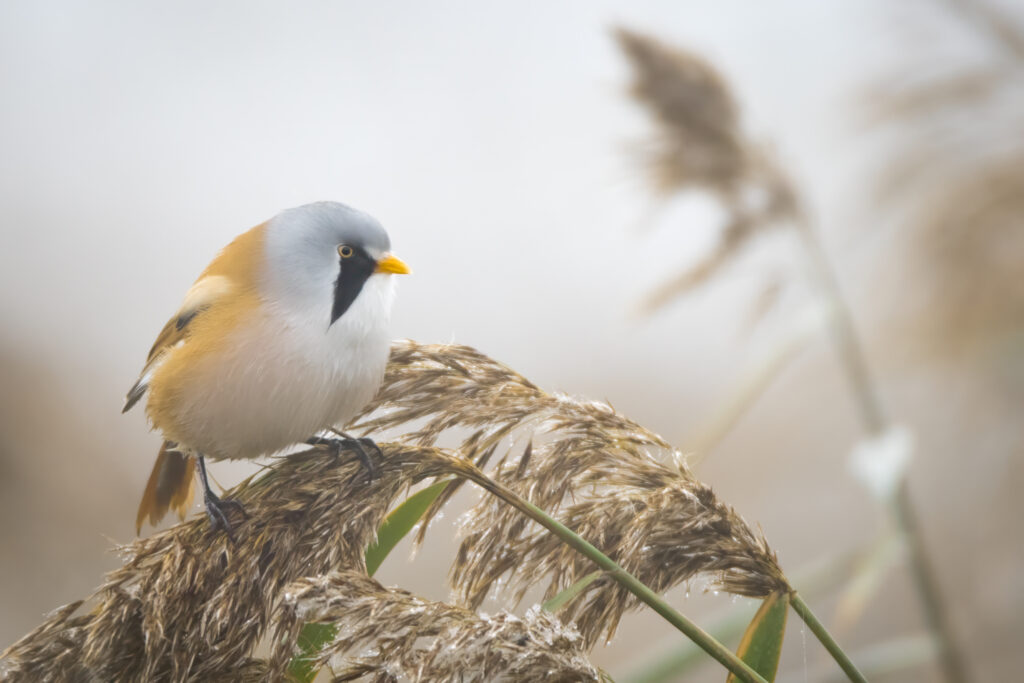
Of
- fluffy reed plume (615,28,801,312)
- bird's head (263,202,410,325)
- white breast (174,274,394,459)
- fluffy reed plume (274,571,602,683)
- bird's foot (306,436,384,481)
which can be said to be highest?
fluffy reed plume (615,28,801,312)

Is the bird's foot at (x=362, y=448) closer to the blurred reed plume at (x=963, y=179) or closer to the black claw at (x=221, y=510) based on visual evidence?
the black claw at (x=221, y=510)

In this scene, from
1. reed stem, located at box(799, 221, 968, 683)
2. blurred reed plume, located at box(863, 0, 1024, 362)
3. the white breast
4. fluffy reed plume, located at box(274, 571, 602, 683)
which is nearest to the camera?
fluffy reed plume, located at box(274, 571, 602, 683)

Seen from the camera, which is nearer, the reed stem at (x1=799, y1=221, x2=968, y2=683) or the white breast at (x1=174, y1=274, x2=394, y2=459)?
the white breast at (x1=174, y1=274, x2=394, y2=459)

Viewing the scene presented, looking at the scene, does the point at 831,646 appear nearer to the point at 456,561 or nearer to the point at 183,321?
the point at 456,561

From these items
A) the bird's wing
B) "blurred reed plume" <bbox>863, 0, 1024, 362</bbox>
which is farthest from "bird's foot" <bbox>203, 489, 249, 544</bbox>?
"blurred reed plume" <bbox>863, 0, 1024, 362</bbox>

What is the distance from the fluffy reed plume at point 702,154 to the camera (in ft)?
3.98

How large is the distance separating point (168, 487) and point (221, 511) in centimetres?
20

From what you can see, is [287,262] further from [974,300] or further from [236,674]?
[974,300]

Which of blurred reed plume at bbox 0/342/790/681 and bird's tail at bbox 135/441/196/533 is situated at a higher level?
blurred reed plume at bbox 0/342/790/681

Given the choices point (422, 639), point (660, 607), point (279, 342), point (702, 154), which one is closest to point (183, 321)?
point (279, 342)

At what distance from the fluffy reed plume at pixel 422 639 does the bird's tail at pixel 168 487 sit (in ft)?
0.93

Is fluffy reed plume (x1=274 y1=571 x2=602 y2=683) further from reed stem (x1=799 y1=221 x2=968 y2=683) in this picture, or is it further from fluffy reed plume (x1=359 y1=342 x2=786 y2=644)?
reed stem (x1=799 y1=221 x2=968 y2=683)

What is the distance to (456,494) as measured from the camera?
0.74 m

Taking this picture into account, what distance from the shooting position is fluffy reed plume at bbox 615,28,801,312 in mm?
1212
